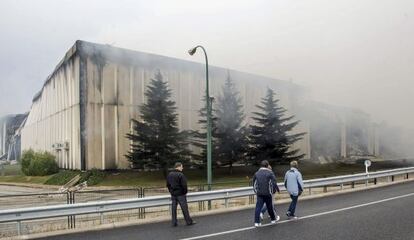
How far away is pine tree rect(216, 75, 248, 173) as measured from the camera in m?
36.8

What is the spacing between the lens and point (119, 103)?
38344 mm

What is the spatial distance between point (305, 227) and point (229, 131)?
2803 cm

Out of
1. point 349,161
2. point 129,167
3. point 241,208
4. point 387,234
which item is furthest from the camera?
point 349,161

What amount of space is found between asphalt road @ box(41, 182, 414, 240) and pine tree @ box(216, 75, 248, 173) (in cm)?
2454

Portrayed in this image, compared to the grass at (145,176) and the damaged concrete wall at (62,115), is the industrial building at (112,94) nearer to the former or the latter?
the damaged concrete wall at (62,115)

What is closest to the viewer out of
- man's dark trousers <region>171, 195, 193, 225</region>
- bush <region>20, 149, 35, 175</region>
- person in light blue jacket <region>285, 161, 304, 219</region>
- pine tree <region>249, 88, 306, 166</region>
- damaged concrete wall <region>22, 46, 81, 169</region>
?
man's dark trousers <region>171, 195, 193, 225</region>

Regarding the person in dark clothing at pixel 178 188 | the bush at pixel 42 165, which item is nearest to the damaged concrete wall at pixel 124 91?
the bush at pixel 42 165

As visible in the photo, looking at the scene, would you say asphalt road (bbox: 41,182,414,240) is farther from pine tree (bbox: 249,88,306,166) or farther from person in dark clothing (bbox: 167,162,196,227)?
pine tree (bbox: 249,88,306,166)

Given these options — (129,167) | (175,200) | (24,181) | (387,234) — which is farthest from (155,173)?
(387,234)

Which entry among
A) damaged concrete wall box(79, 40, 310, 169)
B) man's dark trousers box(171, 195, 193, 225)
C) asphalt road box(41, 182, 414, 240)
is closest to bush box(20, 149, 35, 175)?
damaged concrete wall box(79, 40, 310, 169)

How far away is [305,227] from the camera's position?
905 centimetres

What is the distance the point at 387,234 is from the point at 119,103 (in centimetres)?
3215

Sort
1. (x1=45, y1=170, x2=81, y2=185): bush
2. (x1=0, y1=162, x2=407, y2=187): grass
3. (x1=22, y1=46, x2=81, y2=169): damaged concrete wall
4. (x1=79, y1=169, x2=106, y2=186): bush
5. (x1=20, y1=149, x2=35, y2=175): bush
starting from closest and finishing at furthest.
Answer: (x1=0, y1=162, x2=407, y2=187): grass → (x1=79, y1=169, x2=106, y2=186): bush → (x1=45, y1=170, x2=81, y2=185): bush → (x1=22, y1=46, x2=81, y2=169): damaged concrete wall → (x1=20, y1=149, x2=35, y2=175): bush

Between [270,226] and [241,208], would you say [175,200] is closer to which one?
[270,226]
